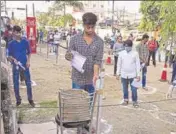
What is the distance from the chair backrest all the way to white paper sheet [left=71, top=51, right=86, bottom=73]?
63 centimetres

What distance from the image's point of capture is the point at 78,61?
546 cm

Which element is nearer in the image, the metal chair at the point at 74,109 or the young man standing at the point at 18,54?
the metal chair at the point at 74,109

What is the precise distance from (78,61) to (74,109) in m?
0.91

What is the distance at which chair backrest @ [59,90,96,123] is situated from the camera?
15.7 feet

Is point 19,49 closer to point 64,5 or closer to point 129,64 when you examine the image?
point 129,64

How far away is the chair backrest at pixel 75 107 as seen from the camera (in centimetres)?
478

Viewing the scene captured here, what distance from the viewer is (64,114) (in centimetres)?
483

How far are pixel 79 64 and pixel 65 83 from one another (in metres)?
6.56

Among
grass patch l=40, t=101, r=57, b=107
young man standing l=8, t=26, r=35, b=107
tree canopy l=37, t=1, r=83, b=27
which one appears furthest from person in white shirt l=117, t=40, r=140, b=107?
tree canopy l=37, t=1, r=83, b=27

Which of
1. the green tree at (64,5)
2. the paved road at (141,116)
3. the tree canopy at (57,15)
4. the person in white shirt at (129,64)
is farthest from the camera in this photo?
the tree canopy at (57,15)

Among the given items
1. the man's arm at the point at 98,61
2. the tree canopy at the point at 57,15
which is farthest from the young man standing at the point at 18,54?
the tree canopy at the point at 57,15

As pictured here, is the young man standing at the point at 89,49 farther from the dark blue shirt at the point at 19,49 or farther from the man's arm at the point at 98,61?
the dark blue shirt at the point at 19,49

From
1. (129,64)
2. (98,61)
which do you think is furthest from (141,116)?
(98,61)

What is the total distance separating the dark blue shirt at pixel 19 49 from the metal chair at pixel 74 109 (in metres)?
3.18
